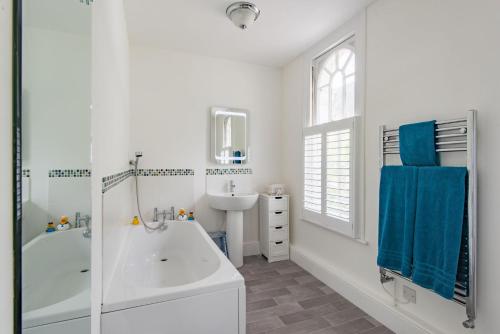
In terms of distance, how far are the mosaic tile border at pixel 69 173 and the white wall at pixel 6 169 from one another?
126 mm

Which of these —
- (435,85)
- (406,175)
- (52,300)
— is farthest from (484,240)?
(52,300)

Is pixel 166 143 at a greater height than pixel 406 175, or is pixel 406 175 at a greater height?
pixel 166 143

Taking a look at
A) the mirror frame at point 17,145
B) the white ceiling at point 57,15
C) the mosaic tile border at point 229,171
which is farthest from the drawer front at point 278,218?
the mirror frame at point 17,145

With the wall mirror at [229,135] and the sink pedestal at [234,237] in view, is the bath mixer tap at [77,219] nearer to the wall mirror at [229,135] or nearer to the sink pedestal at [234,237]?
the sink pedestal at [234,237]

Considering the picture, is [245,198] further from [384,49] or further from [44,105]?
[44,105]

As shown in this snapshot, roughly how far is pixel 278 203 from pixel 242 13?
2100mm

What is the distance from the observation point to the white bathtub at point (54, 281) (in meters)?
0.45

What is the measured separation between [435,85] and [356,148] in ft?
2.49

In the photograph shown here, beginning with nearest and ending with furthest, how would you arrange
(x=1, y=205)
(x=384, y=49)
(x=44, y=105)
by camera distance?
(x=1, y=205) < (x=44, y=105) < (x=384, y=49)

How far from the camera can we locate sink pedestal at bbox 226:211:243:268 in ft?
9.98

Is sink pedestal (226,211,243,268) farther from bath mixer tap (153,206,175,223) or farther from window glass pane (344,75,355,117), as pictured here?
window glass pane (344,75,355,117)

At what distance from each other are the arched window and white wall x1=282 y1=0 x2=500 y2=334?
32 cm

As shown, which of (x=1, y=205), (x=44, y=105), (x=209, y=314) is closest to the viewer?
(x=1, y=205)

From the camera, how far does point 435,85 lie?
168 centimetres
